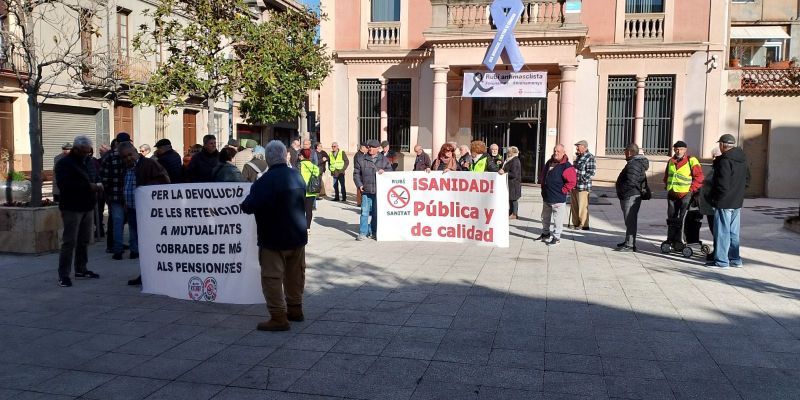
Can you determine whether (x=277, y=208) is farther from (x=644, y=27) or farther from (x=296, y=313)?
(x=644, y=27)

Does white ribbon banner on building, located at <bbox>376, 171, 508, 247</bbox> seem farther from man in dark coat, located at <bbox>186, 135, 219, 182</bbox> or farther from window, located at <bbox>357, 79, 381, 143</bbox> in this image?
window, located at <bbox>357, 79, 381, 143</bbox>

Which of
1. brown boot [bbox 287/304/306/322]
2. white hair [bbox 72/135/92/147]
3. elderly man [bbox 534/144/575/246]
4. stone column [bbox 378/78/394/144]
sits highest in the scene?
stone column [bbox 378/78/394/144]

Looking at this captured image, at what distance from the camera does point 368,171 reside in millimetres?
10969

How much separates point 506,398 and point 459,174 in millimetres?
6291

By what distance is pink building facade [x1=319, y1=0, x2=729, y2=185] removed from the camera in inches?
790

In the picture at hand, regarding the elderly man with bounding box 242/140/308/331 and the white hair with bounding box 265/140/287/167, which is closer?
the elderly man with bounding box 242/140/308/331

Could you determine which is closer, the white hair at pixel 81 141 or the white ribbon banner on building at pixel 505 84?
the white hair at pixel 81 141

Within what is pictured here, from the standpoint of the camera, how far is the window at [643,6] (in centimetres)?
2131

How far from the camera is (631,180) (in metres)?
10.2

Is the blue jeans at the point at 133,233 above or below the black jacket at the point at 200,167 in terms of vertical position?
below

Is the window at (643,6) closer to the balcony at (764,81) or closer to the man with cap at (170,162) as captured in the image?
the balcony at (764,81)

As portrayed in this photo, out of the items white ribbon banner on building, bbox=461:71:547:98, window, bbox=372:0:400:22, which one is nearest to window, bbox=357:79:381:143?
window, bbox=372:0:400:22

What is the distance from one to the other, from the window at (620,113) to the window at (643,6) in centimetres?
226

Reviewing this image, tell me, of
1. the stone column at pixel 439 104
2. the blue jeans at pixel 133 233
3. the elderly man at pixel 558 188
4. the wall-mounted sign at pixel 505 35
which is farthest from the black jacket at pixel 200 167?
the wall-mounted sign at pixel 505 35
